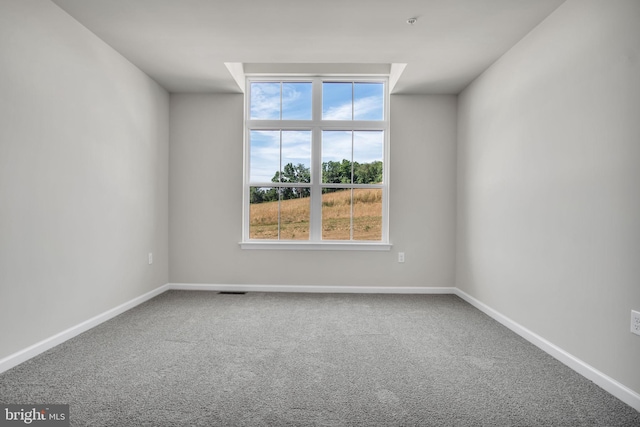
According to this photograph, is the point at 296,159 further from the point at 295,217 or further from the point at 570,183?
the point at 570,183

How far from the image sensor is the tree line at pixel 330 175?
423 cm

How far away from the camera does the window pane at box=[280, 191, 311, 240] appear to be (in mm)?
4230

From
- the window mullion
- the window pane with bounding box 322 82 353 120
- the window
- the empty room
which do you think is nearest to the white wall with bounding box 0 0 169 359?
the empty room

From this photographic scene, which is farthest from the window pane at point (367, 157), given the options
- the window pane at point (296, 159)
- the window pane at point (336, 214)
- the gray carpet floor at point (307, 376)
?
the gray carpet floor at point (307, 376)

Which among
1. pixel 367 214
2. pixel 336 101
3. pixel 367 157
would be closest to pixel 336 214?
pixel 367 214

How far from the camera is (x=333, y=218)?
4.24 m

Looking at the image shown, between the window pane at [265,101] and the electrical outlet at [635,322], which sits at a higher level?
the window pane at [265,101]

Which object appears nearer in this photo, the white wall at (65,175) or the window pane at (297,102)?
the white wall at (65,175)

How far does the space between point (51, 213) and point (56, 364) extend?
3.26 ft

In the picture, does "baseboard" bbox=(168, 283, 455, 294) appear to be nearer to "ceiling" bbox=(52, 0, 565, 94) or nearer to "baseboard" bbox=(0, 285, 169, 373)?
"baseboard" bbox=(0, 285, 169, 373)

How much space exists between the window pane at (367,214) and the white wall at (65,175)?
7.78ft

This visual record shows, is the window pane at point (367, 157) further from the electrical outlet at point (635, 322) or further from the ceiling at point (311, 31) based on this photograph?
the electrical outlet at point (635, 322)

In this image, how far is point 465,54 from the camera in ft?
10.1

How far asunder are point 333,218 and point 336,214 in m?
0.06
